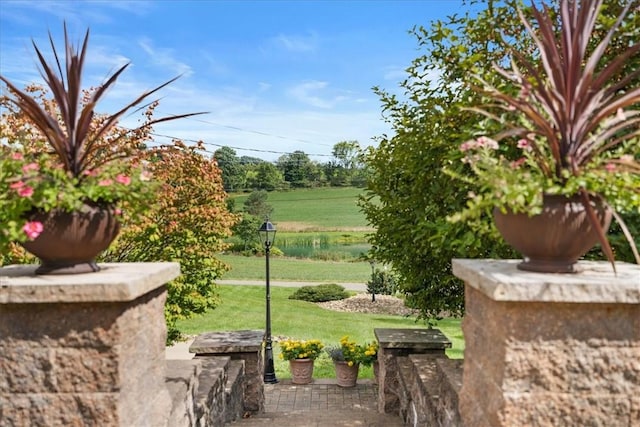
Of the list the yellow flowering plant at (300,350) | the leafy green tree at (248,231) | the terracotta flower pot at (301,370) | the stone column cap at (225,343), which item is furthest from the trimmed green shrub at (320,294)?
the stone column cap at (225,343)

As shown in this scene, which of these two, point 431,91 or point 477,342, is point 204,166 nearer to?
point 431,91

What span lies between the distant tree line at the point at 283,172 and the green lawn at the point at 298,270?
40.3ft

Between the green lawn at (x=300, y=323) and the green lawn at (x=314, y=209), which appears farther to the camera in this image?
the green lawn at (x=314, y=209)

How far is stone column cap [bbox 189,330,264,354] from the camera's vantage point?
5.94 meters

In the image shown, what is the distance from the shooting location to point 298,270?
95.2ft

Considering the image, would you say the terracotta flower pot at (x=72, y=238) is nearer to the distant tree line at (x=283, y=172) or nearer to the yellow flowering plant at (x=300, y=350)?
the yellow flowering plant at (x=300, y=350)

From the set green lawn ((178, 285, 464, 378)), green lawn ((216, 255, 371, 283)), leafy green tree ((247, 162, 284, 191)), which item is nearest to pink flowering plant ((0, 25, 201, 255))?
green lawn ((178, 285, 464, 378))

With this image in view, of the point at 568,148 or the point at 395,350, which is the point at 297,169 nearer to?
the point at 395,350

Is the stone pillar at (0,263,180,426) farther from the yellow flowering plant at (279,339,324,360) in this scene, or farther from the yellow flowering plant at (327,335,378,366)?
the yellow flowering plant at (279,339,324,360)

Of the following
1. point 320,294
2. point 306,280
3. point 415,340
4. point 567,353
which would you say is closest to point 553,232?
point 567,353

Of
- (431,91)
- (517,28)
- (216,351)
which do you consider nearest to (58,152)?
(216,351)

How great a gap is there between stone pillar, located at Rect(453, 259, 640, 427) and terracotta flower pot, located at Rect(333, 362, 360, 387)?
677 centimetres

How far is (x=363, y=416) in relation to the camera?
241 inches

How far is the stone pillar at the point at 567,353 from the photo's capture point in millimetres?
2248
